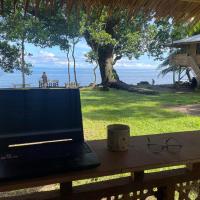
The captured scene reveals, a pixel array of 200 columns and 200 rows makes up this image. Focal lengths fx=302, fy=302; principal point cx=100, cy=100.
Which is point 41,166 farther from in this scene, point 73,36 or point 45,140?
point 73,36

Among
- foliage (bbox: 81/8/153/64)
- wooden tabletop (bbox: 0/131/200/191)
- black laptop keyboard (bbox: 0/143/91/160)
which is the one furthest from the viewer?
foliage (bbox: 81/8/153/64)

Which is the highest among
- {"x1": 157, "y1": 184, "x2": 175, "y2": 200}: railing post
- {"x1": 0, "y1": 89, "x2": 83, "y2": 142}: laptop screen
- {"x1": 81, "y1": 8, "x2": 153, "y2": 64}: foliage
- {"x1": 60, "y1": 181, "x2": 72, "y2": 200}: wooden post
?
{"x1": 81, "y1": 8, "x2": 153, "y2": 64}: foliage

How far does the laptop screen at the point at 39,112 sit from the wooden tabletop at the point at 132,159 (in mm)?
157

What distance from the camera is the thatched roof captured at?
140 centimetres

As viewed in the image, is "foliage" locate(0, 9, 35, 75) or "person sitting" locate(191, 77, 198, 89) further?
"person sitting" locate(191, 77, 198, 89)

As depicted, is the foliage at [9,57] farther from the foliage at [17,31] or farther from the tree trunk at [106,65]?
the tree trunk at [106,65]

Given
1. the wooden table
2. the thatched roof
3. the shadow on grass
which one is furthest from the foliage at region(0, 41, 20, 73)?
the wooden table

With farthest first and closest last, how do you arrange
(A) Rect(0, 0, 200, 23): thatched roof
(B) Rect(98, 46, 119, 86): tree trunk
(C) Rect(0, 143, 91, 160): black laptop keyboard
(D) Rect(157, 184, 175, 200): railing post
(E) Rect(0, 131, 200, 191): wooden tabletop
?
(B) Rect(98, 46, 119, 86): tree trunk → (A) Rect(0, 0, 200, 23): thatched roof → (D) Rect(157, 184, 175, 200): railing post → (C) Rect(0, 143, 91, 160): black laptop keyboard → (E) Rect(0, 131, 200, 191): wooden tabletop

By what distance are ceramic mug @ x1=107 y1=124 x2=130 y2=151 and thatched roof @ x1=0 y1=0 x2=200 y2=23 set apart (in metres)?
0.66

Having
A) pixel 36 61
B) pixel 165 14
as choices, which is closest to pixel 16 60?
pixel 36 61

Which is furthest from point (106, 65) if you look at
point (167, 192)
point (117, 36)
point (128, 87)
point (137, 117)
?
point (167, 192)

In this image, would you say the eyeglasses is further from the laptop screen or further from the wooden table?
the laptop screen

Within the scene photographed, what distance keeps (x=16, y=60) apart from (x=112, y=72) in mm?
3554

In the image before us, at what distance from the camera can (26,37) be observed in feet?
31.2
